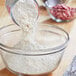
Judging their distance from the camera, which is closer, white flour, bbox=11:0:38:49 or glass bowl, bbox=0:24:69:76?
glass bowl, bbox=0:24:69:76

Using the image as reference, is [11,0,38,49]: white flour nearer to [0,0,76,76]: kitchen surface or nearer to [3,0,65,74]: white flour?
[3,0,65,74]: white flour

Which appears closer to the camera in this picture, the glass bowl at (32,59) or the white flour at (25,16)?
the glass bowl at (32,59)

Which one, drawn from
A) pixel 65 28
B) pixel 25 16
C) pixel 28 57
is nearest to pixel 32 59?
pixel 28 57

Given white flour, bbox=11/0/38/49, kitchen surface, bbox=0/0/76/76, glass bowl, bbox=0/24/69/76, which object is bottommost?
kitchen surface, bbox=0/0/76/76

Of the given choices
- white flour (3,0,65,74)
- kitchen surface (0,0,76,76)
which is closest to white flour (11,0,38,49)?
white flour (3,0,65,74)

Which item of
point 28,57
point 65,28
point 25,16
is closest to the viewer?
point 28,57

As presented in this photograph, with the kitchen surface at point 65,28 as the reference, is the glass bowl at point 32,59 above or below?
above

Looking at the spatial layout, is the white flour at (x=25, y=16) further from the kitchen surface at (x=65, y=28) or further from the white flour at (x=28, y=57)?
the kitchen surface at (x=65, y=28)

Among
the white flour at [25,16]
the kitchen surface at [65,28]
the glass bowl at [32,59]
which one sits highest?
the white flour at [25,16]

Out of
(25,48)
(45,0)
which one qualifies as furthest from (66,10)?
(25,48)

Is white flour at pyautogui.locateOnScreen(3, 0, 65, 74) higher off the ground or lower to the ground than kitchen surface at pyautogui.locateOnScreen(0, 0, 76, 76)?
higher

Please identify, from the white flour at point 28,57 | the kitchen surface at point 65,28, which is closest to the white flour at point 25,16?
the white flour at point 28,57

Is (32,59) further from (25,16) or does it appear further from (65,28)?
(65,28)
